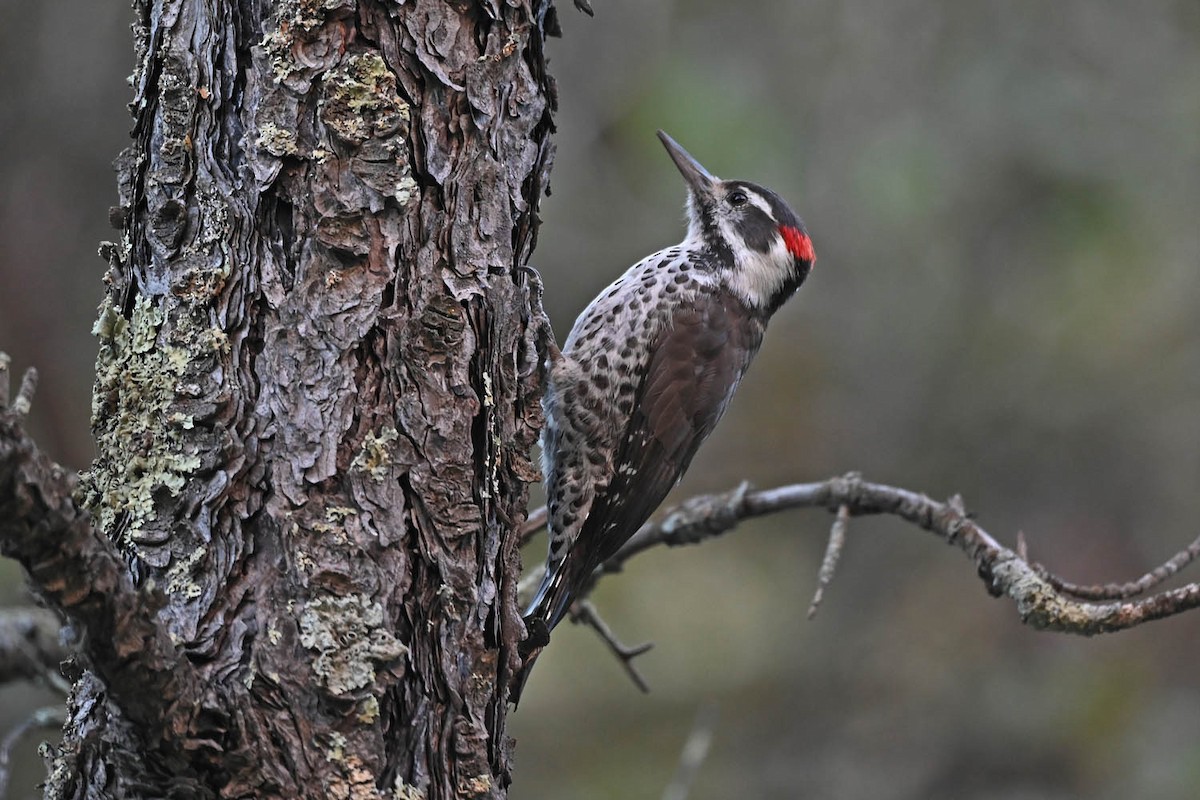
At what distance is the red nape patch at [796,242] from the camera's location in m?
4.00

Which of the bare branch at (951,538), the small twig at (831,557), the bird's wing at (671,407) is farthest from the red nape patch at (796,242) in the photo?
the small twig at (831,557)

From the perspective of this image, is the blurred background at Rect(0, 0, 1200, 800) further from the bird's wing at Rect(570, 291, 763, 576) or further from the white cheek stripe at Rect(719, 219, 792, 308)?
the bird's wing at Rect(570, 291, 763, 576)

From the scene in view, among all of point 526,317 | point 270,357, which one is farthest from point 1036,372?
point 270,357

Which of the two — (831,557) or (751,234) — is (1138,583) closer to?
(831,557)

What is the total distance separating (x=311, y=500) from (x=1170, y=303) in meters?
5.66

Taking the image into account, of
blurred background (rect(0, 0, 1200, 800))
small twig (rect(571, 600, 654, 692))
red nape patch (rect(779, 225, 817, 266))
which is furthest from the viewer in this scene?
blurred background (rect(0, 0, 1200, 800))

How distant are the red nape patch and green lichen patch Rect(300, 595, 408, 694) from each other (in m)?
2.38

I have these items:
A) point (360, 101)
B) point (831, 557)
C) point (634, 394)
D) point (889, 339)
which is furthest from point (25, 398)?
point (889, 339)

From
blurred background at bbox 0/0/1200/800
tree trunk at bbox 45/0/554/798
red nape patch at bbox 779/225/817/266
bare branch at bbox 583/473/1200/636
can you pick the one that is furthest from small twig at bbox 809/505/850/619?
blurred background at bbox 0/0/1200/800

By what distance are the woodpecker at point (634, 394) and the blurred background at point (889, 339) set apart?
78.0 inches

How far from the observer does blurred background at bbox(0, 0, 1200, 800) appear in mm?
5785

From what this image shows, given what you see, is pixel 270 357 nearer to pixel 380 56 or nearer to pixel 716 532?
pixel 380 56

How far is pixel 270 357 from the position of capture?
6.63 feet

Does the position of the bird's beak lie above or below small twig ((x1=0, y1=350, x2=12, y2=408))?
above
